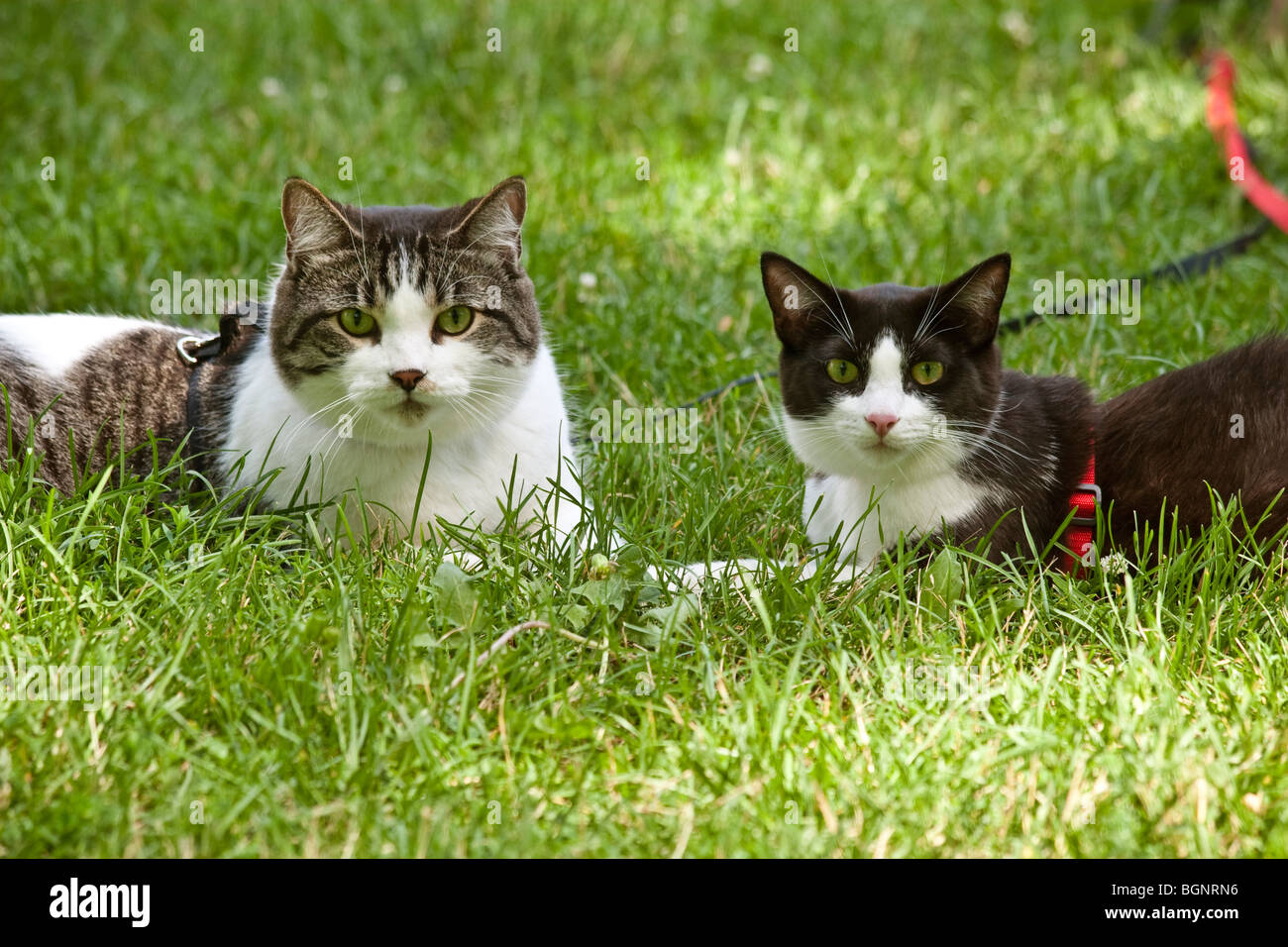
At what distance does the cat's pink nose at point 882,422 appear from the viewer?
2625 mm

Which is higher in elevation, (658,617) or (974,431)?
(974,431)

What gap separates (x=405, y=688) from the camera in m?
2.24

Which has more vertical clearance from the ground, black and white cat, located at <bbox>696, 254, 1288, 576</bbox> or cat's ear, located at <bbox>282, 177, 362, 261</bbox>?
cat's ear, located at <bbox>282, 177, 362, 261</bbox>

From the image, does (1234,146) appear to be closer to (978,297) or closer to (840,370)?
(978,297)

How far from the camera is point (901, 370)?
2.70 meters

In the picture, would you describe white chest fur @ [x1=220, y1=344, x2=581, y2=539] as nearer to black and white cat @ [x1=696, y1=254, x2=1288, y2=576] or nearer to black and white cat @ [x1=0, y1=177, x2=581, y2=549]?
black and white cat @ [x1=0, y1=177, x2=581, y2=549]

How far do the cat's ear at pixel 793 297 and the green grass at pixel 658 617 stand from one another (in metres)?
0.46

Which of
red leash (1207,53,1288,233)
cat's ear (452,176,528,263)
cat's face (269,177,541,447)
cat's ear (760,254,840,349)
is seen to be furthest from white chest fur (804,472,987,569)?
red leash (1207,53,1288,233)

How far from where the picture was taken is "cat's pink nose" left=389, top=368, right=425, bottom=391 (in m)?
2.59

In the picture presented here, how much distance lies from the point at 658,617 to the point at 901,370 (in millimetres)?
790

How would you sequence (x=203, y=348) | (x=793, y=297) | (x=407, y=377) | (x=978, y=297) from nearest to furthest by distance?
1. (x=407, y=377)
2. (x=978, y=297)
3. (x=793, y=297)
4. (x=203, y=348)

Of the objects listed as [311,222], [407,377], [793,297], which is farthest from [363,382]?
[793,297]

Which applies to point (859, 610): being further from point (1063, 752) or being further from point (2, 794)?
point (2, 794)

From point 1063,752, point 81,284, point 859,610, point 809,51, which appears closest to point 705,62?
point 809,51
